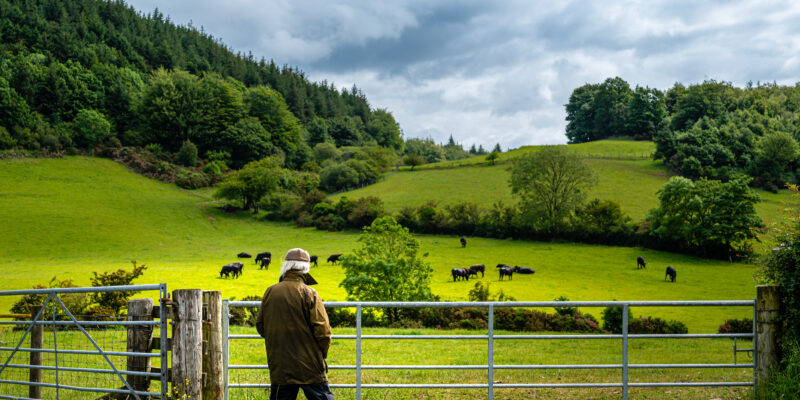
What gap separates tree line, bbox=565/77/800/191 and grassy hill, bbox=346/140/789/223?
14.9 feet

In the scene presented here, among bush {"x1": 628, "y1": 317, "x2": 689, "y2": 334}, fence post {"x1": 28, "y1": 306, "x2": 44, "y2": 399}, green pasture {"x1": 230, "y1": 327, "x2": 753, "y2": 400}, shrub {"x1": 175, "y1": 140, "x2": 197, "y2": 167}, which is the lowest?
bush {"x1": 628, "y1": 317, "x2": 689, "y2": 334}

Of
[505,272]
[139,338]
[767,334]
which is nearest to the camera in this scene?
[139,338]

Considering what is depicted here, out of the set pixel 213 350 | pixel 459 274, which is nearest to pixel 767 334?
pixel 213 350

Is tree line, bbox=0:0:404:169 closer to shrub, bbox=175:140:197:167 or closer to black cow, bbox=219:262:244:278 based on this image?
shrub, bbox=175:140:197:167

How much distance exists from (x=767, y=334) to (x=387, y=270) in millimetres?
14871

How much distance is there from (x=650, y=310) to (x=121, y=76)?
11323 cm

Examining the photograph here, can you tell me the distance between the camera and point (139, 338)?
247 inches

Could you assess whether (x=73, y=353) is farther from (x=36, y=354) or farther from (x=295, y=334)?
(x=295, y=334)

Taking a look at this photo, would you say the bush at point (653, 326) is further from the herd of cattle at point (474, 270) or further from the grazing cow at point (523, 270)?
the grazing cow at point (523, 270)

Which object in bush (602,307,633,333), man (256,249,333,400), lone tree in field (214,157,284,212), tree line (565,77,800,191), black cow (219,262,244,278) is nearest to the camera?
man (256,249,333,400)

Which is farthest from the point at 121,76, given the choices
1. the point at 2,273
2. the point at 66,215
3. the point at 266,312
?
the point at 266,312

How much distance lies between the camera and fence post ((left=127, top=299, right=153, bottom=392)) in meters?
6.28

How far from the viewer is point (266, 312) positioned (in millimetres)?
5012

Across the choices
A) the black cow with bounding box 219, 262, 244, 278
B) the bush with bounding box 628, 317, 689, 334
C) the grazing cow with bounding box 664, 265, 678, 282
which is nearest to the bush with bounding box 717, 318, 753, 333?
the bush with bounding box 628, 317, 689, 334
